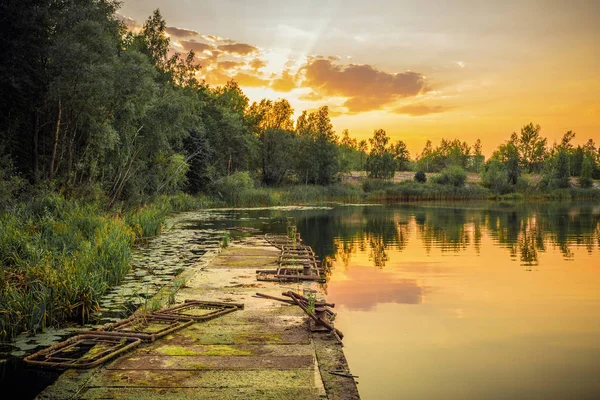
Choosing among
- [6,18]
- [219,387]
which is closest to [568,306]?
[219,387]

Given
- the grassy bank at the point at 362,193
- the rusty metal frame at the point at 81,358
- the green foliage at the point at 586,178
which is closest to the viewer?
the rusty metal frame at the point at 81,358

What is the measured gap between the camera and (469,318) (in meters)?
9.16

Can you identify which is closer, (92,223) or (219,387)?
(219,387)

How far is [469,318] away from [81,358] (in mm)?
6918

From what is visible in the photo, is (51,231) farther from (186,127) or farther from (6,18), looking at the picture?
(186,127)

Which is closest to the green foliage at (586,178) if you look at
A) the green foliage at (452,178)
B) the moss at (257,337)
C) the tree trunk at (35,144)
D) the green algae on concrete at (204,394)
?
the green foliage at (452,178)

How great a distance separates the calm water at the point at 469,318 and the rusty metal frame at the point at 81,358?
296 centimetres

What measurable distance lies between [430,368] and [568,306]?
17.5 ft

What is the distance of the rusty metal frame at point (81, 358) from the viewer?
16.8 ft

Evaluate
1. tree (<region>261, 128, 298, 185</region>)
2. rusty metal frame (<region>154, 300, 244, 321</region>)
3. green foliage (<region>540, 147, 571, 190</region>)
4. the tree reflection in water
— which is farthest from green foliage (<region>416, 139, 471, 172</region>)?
rusty metal frame (<region>154, 300, 244, 321</region>)

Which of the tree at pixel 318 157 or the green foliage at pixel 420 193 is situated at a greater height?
the tree at pixel 318 157

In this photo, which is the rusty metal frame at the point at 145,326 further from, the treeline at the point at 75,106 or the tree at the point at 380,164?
the tree at the point at 380,164

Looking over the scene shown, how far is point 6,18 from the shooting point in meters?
16.9

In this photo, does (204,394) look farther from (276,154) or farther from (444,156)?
(444,156)
